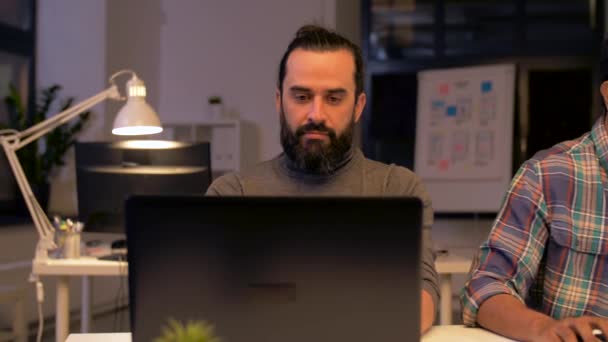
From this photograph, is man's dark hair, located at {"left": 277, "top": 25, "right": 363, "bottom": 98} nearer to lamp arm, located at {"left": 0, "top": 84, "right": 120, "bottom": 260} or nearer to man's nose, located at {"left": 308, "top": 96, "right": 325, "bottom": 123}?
man's nose, located at {"left": 308, "top": 96, "right": 325, "bottom": 123}

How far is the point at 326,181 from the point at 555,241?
1.66ft

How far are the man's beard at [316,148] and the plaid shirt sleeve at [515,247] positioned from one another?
0.36 meters

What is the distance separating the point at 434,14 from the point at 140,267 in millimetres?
4921

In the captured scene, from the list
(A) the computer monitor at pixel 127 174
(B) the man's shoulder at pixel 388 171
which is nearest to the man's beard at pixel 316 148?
(B) the man's shoulder at pixel 388 171

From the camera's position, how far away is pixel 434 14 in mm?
5523

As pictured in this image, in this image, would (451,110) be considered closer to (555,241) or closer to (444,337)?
(555,241)

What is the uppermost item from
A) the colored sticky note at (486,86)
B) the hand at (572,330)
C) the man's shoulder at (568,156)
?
the colored sticky note at (486,86)

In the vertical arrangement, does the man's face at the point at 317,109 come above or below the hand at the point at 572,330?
above

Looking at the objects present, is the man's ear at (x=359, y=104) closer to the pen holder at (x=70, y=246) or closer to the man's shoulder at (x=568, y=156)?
the man's shoulder at (x=568, y=156)

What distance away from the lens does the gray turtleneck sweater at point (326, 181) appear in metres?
1.62

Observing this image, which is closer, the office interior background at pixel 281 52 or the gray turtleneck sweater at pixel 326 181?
the gray turtleneck sweater at pixel 326 181

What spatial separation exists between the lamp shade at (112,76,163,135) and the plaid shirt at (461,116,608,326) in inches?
55.2

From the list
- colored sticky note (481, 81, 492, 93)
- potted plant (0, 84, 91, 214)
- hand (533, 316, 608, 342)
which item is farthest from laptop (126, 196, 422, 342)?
colored sticky note (481, 81, 492, 93)

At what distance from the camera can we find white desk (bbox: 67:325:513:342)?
52.9 inches
